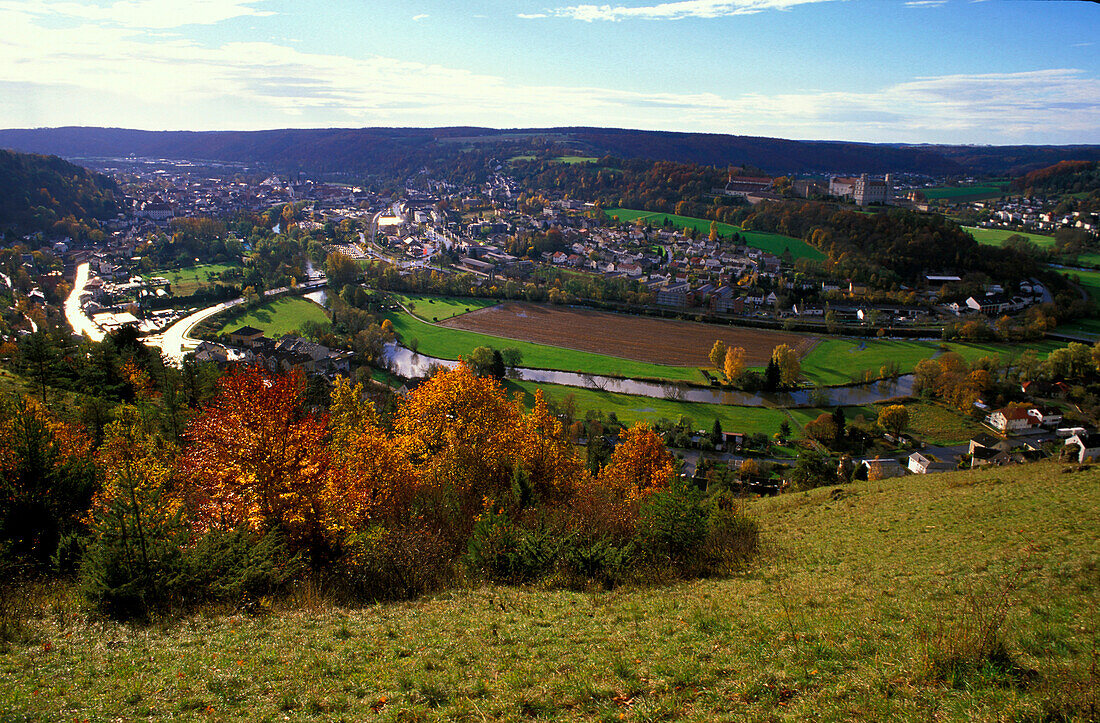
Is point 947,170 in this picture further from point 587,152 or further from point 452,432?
point 452,432

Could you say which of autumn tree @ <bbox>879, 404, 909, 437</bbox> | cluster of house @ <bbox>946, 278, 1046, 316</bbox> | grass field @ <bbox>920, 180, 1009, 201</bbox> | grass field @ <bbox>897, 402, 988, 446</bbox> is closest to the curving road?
autumn tree @ <bbox>879, 404, 909, 437</bbox>

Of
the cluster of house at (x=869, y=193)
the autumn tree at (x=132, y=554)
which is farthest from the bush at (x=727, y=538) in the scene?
the cluster of house at (x=869, y=193)

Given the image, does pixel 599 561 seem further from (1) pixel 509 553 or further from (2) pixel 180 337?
(2) pixel 180 337

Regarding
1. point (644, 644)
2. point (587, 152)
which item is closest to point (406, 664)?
point (644, 644)

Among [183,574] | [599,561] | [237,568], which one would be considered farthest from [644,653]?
[183,574]

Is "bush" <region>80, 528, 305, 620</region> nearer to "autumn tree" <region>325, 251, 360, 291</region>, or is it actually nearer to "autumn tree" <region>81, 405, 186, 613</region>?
"autumn tree" <region>81, 405, 186, 613</region>

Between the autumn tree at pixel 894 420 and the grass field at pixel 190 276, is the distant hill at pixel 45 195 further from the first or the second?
the autumn tree at pixel 894 420

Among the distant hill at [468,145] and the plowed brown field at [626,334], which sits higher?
the distant hill at [468,145]
